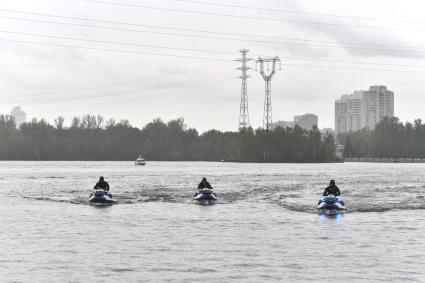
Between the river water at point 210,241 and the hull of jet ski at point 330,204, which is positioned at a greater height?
the hull of jet ski at point 330,204

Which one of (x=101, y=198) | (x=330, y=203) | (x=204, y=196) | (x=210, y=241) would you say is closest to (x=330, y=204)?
(x=330, y=203)

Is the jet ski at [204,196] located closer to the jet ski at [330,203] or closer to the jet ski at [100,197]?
the jet ski at [100,197]

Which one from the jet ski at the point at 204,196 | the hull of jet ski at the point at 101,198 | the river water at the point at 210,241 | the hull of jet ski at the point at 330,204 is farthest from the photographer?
the jet ski at the point at 204,196

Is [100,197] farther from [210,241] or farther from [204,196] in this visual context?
[210,241]

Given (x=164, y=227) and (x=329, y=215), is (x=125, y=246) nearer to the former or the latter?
(x=164, y=227)

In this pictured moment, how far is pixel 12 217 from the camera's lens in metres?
60.2

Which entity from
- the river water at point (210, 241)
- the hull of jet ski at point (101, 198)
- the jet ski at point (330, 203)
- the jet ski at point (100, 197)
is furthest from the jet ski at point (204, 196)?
the jet ski at point (330, 203)

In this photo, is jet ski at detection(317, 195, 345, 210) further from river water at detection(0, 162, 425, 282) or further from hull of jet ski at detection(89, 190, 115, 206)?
hull of jet ski at detection(89, 190, 115, 206)

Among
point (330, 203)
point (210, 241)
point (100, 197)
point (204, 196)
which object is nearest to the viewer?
point (210, 241)

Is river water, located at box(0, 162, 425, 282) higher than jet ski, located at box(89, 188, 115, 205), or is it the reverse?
jet ski, located at box(89, 188, 115, 205)

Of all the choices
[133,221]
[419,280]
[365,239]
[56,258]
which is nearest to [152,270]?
[56,258]

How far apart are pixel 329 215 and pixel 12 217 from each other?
26695 mm

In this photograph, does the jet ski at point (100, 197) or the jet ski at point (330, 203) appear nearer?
the jet ski at point (330, 203)

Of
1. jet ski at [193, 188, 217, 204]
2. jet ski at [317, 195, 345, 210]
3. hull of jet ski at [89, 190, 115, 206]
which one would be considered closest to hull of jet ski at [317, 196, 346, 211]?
jet ski at [317, 195, 345, 210]
